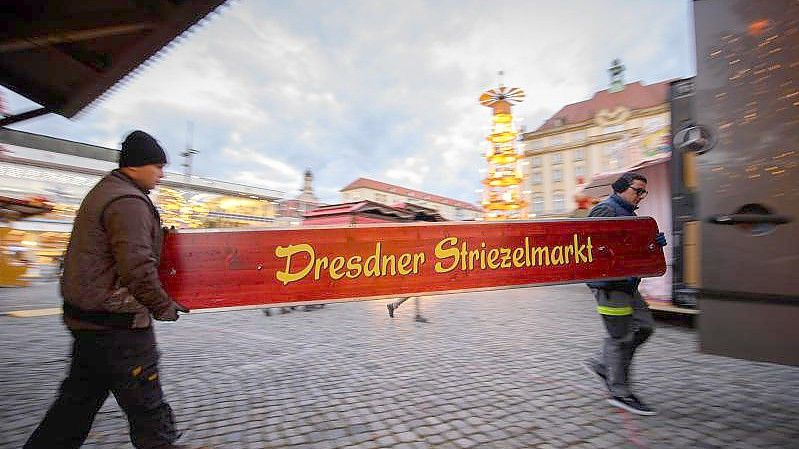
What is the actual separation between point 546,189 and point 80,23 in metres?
57.5

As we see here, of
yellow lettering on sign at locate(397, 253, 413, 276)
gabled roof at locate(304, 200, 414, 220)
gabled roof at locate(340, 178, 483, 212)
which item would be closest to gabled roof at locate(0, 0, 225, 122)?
yellow lettering on sign at locate(397, 253, 413, 276)

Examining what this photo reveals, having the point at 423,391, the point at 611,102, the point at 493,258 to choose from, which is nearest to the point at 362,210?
the point at 423,391

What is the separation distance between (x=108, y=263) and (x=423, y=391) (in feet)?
9.72

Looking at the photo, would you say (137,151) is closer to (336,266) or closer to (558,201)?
(336,266)

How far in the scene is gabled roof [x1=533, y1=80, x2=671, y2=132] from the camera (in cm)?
5000

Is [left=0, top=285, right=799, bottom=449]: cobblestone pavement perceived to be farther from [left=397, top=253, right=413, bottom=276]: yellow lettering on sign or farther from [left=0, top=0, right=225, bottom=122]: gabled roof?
[left=0, top=0, right=225, bottom=122]: gabled roof

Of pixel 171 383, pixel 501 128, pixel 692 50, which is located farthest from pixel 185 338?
pixel 501 128

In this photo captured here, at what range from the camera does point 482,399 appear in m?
3.63

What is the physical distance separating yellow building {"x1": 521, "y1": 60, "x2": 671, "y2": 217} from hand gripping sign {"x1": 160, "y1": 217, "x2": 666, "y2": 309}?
45.4 m

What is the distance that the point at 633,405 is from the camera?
3.29m

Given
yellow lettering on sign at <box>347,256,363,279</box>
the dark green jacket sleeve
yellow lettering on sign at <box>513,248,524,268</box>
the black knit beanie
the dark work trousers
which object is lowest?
the dark work trousers

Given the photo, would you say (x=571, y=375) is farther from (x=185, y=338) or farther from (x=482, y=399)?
(x=185, y=338)

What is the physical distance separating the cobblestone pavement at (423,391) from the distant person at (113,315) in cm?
88

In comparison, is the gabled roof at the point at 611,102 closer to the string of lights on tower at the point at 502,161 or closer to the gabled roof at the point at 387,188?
the gabled roof at the point at 387,188
